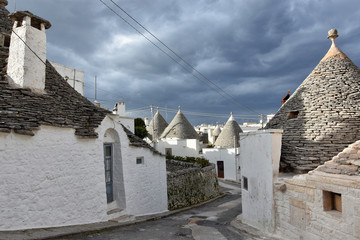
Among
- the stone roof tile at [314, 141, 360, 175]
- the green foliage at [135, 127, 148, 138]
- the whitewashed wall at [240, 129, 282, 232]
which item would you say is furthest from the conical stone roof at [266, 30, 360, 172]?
the green foliage at [135, 127, 148, 138]

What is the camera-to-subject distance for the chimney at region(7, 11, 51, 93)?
7180 millimetres

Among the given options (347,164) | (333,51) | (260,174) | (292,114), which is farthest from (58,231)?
(333,51)

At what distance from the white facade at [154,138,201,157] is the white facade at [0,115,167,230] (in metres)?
15.8

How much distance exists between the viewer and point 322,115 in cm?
827

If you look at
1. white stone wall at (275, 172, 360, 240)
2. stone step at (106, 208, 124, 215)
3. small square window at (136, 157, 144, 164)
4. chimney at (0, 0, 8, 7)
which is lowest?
Result: stone step at (106, 208, 124, 215)

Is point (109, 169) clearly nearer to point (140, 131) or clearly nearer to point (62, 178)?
point (62, 178)

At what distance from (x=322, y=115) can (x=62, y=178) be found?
A: 7.73 metres

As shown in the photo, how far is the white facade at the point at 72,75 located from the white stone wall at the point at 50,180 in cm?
1079

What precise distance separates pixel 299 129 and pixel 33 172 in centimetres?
761

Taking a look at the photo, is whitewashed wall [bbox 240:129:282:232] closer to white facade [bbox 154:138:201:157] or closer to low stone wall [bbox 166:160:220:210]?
low stone wall [bbox 166:160:220:210]

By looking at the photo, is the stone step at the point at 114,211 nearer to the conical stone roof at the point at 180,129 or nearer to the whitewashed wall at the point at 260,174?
the whitewashed wall at the point at 260,174

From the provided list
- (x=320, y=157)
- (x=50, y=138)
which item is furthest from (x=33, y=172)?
(x=320, y=157)

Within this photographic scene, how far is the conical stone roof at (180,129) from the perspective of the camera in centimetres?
2591

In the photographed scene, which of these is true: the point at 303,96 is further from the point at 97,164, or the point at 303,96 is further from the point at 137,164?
the point at 97,164
